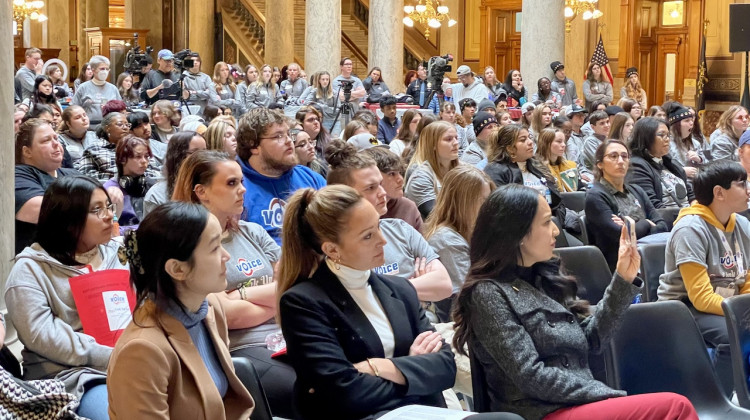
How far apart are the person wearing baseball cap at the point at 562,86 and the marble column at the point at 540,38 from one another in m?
0.08

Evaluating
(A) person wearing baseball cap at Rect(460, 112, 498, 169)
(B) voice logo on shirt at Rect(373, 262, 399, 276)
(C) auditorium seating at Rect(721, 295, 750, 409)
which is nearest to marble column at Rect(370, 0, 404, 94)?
(A) person wearing baseball cap at Rect(460, 112, 498, 169)

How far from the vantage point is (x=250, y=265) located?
13.0 feet

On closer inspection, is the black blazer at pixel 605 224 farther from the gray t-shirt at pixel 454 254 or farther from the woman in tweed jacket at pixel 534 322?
the woman in tweed jacket at pixel 534 322

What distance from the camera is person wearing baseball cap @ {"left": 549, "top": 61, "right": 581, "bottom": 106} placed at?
13735 mm

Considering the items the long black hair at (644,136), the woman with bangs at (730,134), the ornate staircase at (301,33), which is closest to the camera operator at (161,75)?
the woman with bangs at (730,134)

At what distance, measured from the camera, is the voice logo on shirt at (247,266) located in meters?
3.93

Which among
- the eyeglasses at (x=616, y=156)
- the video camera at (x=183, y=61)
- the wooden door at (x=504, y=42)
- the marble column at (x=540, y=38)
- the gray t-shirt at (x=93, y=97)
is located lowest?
the eyeglasses at (x=616, y=156)

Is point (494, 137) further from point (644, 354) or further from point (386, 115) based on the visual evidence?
point (386, 115)

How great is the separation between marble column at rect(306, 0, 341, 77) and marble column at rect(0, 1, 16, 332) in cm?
1047

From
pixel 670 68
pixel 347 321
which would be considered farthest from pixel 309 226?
pixel 670 68

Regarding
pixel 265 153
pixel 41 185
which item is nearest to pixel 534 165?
pixel 265 153

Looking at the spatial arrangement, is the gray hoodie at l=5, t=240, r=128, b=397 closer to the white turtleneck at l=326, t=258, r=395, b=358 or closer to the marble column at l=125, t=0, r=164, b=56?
the white turtleneck at l=326, t=258, r=395, b=358

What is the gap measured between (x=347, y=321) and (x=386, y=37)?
13.4 meters

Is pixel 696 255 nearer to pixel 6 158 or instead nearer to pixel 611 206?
pixel 611 206
